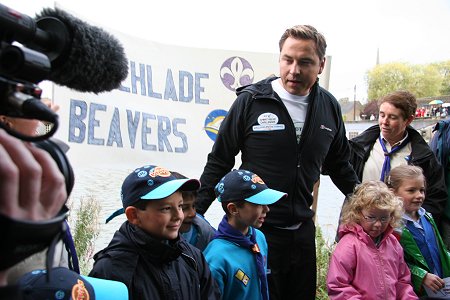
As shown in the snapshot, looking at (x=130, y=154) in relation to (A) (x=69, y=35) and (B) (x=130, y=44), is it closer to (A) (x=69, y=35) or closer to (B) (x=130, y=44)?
(B) (x=130, y=44)

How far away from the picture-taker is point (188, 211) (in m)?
2.31

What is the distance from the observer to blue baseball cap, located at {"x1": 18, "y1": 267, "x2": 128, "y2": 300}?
1.16 m

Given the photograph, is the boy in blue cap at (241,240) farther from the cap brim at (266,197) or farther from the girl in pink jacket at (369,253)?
the girl in pink jacket at (369,253)

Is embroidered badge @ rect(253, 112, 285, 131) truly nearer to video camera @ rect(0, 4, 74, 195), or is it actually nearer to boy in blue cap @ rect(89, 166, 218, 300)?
boy in blue cap @ rect(89, 166, 218, 300)

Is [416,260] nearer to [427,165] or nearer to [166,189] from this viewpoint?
[427,165]

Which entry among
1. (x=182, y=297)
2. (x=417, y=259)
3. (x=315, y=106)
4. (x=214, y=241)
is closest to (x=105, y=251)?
(x=182, y=297)

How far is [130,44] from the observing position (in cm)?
341

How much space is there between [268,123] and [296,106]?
0.71 feet

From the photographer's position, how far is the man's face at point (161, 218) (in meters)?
1.83

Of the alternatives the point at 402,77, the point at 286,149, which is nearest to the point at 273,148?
the point at 286,149

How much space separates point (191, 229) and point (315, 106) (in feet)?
3.23

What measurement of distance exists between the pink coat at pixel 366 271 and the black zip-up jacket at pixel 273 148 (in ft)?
1.51

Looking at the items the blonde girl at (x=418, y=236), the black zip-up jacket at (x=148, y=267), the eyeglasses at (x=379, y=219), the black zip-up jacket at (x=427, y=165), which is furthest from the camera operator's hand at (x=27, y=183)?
the black zip-up jacket at (x=427, y=165)

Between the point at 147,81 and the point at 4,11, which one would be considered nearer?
the point at 4,11
